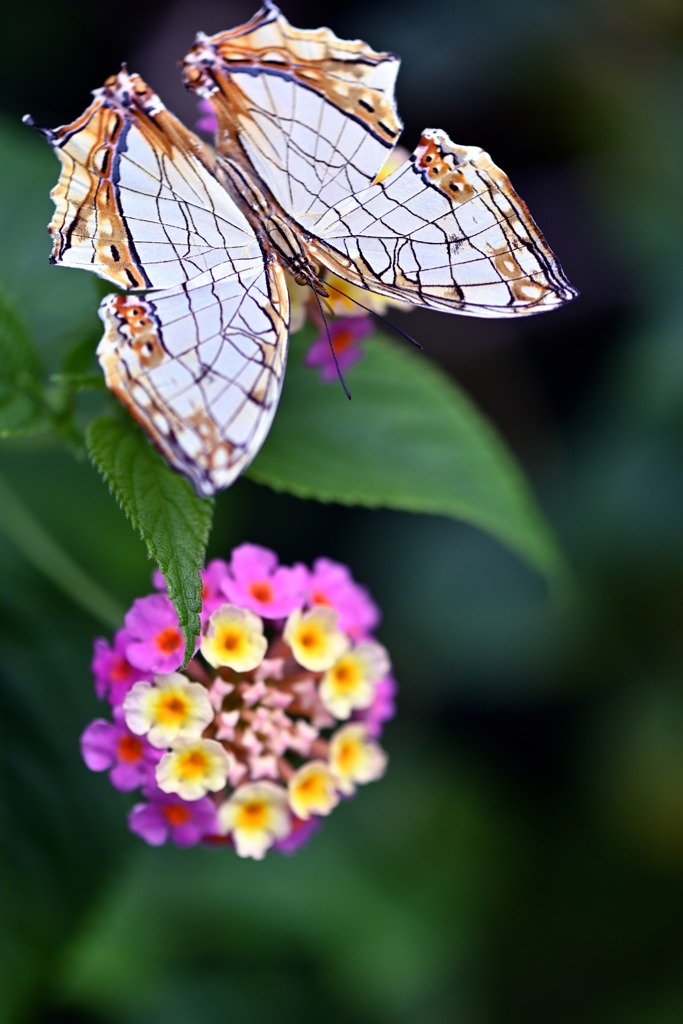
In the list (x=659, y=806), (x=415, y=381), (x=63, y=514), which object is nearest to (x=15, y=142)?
(x=63, y=514)

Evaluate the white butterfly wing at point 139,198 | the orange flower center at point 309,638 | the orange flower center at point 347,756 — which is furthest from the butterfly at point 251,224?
the orange flower center at point 347,756

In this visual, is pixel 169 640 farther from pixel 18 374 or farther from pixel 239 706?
pixel 18 374

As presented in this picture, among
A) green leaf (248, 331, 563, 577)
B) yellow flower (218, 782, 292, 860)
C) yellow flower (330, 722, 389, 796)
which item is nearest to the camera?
yellow flower (218, 782, 292, 860)

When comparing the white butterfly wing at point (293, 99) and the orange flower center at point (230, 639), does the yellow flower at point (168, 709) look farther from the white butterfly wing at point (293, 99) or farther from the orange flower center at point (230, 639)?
Answer: the white butterfly wing at point (293, 99)

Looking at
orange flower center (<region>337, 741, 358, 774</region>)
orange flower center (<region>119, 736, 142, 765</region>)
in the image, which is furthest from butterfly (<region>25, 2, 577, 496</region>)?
orange flower center (<region>337, 741, 358, 774</region>)

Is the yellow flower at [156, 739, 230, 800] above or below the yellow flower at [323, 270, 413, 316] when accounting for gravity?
below

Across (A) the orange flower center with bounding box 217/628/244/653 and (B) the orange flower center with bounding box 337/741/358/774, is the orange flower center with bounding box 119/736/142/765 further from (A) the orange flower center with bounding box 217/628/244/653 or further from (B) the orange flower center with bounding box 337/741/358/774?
(B) the orange flower center with bounding box 337/741/358/774

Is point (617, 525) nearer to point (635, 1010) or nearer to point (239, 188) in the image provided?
point (635, 1010)
